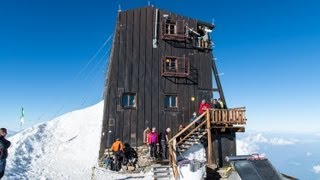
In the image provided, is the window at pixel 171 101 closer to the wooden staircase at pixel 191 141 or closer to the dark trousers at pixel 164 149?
the wooden staircase at pixel 191 141

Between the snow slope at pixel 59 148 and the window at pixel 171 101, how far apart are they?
19.6ft

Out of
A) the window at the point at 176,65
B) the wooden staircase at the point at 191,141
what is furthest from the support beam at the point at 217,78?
the wooden staircase at the point at 191,141

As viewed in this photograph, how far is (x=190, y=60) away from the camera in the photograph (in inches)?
1019

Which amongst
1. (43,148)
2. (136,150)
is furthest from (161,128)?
(43,148)

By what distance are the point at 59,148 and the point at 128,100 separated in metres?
6.80

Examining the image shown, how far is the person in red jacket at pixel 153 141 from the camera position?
22.3 metres

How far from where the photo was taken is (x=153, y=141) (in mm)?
22438

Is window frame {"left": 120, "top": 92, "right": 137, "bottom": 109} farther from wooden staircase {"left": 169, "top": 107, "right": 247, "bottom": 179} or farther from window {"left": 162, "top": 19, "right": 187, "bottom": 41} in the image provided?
window {"left": 162, "top": 19, "right": 187, "bottom": 41}

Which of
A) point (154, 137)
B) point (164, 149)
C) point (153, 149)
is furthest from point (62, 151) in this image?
point (164, 149)

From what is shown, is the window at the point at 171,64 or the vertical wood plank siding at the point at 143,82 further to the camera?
the window at the point at 171,64

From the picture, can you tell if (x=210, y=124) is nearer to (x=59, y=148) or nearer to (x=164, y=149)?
(x=164, y=149)

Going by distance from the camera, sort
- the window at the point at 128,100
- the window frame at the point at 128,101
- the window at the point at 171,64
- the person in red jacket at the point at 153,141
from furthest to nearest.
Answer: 1. the window at the point at 171,64
2. the window at the point at 128,100
3. the window frame at the point at 128,101
4. the person in red jacket at the point at 153,141

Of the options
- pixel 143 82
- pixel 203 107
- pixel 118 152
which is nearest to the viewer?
pixel 118 152

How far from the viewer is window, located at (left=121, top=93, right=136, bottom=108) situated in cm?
2361
